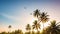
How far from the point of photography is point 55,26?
66.7 metres

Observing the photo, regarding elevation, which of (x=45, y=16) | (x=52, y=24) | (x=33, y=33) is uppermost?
(x=45, y=16)

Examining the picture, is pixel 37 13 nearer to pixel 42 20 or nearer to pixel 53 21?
pixel 42 20

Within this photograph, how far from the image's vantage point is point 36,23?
281 ft

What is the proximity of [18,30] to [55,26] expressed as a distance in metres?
55.4

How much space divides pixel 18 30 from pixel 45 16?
154ft

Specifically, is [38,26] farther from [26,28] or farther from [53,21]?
[26,28]

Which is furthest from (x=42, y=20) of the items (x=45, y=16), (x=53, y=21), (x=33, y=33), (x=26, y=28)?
(x=26, y=28)

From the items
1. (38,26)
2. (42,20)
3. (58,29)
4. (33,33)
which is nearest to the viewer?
(58,29)

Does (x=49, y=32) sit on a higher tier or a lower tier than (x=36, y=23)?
lower

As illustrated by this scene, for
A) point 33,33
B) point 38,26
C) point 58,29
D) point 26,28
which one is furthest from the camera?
point 26,28

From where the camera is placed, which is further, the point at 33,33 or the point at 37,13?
the point at 33,33

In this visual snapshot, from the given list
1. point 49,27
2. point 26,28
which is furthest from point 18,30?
point 49,27

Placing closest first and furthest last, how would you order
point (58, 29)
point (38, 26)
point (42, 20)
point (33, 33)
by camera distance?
point (58, 29)
point (42, 20)
point (38, 26)
point (33, 33)

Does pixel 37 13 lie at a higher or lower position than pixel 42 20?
higher
